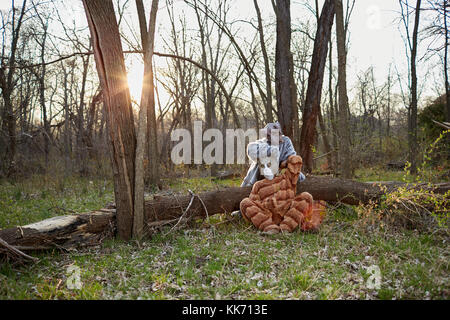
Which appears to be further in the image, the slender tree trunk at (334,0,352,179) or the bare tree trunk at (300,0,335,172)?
the bare tree trunk at (300,0,335,172)

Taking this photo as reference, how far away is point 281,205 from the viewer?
5145 mm

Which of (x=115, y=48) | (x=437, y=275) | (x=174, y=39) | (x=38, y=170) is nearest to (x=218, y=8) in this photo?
(x=174, y=39)

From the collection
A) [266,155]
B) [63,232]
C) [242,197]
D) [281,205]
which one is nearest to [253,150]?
[266,155]

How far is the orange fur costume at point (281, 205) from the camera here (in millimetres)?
5156

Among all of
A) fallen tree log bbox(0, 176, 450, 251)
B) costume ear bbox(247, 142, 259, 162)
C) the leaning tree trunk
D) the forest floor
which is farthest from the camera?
costume ear bbox(247, 142, 259, 162)

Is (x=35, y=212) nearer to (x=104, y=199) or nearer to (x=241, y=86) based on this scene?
(x=104, y=199)

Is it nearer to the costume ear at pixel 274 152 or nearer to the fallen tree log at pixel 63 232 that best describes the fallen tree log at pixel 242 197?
the fallen tree log at pixel 63 232

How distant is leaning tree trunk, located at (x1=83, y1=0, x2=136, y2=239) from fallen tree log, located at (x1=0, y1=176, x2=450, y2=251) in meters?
0.44

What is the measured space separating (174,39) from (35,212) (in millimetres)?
13282

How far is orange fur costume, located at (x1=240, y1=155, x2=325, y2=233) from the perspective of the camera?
5.16 m

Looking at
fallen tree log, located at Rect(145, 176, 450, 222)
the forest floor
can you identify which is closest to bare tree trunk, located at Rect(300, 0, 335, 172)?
fallen tree log, located at Rect(145, 176, 450, 222)

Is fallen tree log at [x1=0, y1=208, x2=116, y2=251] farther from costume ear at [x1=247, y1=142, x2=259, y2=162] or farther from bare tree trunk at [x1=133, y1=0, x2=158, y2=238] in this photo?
costume ear at [x1=247, y1=142, x2=259, y2=162]

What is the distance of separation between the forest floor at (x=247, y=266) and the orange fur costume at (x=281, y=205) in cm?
24

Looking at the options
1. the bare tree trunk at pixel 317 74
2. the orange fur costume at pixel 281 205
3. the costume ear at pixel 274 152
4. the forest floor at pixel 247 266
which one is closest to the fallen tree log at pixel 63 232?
the forest floor at pixel 247 266
